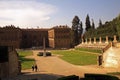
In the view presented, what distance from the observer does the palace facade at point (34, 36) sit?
126750mm

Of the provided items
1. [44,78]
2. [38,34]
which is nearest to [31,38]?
[38,34]

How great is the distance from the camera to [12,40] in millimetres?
126938

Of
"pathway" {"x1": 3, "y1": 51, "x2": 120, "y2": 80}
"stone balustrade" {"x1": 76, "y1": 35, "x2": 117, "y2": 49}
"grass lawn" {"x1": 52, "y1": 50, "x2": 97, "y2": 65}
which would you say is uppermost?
"stone balustrade" {"x1": 76, "y1": 35, "x2": 117, "y2": 49}

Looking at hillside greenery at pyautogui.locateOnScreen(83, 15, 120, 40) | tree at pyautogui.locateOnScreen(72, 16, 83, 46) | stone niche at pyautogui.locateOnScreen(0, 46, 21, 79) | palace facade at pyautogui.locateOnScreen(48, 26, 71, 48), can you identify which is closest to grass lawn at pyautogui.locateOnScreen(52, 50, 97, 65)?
hillside greenery at pyautogui.locateOnScreen(83, 15, 120, 40)

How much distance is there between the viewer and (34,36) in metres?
144

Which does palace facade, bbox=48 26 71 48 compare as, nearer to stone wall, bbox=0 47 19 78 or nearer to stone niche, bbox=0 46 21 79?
stone wall, bbox=0 47 19 78

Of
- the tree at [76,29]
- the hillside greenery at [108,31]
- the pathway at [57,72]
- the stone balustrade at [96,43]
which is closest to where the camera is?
the pathway at [57,72]

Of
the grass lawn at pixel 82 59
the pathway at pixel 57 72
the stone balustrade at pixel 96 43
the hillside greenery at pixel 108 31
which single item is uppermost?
the hillside greenery at pixel 108 31

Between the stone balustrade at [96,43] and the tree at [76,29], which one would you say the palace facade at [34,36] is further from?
the stone balustrade at [96,43]

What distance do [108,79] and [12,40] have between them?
10484 centimetres

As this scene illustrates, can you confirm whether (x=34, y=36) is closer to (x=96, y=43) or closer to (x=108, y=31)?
(x=96, y=43)

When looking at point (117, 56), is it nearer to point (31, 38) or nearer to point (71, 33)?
point (71, 33)

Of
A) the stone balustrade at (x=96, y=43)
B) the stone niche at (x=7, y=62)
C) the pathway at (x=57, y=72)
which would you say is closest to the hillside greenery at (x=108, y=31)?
the stone balustrade at (x=96, y=43)

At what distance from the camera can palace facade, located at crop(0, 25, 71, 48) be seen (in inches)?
4990
